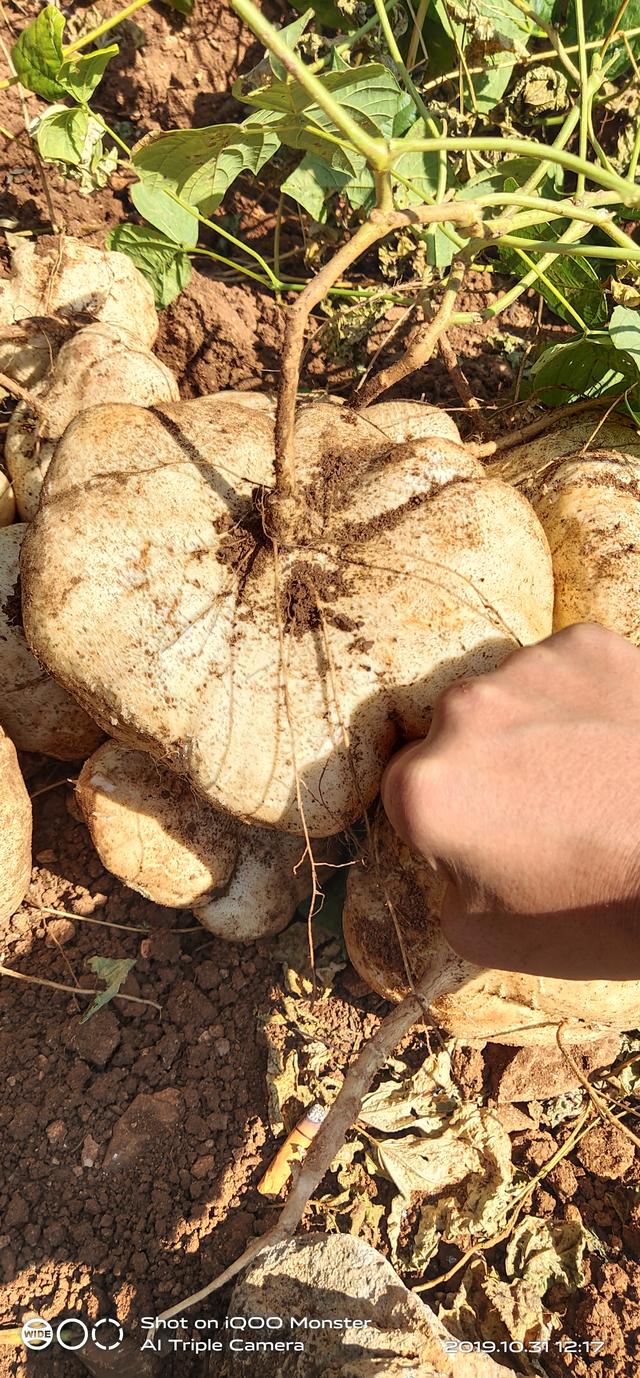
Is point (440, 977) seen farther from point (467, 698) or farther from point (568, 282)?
point (568, 282)

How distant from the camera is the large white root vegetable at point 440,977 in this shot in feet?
5.50

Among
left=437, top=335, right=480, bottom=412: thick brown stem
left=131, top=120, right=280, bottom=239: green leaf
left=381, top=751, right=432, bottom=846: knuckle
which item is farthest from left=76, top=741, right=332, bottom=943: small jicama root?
left=131, top=120, right=280, bottom=239: green leaf

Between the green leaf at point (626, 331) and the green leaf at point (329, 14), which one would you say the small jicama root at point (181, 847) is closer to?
the green leaf at point (626, 331)

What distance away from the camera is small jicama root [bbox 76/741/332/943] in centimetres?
182

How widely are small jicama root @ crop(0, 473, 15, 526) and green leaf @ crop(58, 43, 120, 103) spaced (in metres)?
0.83

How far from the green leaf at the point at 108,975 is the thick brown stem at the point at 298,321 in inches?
44.9

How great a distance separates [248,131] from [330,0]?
2.96 feet

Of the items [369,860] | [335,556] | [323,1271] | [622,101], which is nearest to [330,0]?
[622,101]

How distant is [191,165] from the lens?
5.81ft

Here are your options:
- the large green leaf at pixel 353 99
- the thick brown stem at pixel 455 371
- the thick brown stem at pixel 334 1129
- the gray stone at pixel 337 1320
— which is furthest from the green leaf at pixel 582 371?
the gray stone at pixel 337 1320

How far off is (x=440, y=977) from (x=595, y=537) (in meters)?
0.93

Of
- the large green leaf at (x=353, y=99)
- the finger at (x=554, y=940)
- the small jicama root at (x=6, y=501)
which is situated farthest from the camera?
the small jicama root at (x=6, y=501)

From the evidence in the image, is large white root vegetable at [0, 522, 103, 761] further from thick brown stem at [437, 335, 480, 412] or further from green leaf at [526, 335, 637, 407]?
green leaf at [526, 335, 637, 407]

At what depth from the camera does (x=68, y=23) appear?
2.09 meters
